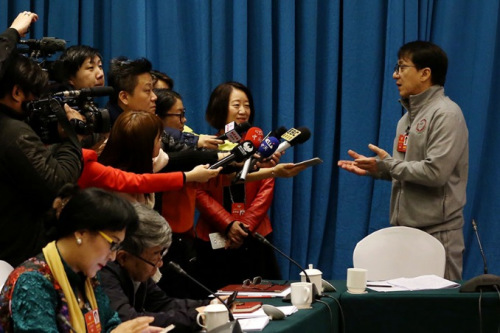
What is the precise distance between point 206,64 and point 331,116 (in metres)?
0.84

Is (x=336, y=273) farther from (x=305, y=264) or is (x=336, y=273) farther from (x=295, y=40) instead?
(x=295, y=40)

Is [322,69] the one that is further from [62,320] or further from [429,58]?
[62,320]

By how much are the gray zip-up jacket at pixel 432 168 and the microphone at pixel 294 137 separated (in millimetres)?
512

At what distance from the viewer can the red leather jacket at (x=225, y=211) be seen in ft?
13.8

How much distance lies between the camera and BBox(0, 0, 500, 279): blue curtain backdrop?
4758 millimetres

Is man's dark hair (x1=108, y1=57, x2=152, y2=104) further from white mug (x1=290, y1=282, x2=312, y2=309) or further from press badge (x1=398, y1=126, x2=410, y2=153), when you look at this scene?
white mug (x1=290, y1=282, x2=312, y2=309)

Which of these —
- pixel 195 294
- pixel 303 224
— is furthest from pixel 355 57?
pixel 195 294

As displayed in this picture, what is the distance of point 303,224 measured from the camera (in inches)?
192

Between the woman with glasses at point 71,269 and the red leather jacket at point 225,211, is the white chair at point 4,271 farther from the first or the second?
the red leather jacket at point 225,211

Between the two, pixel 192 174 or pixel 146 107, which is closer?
pixel 192 174

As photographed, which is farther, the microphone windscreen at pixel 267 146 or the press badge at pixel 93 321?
the microphone windscreen at pixel 267 146

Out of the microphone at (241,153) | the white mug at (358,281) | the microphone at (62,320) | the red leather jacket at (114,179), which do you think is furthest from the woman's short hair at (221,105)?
the microphone at (62,320)

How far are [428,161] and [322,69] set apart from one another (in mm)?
1403

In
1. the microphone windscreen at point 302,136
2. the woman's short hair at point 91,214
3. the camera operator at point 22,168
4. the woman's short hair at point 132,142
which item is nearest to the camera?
the woman's short hair at point 91,214
